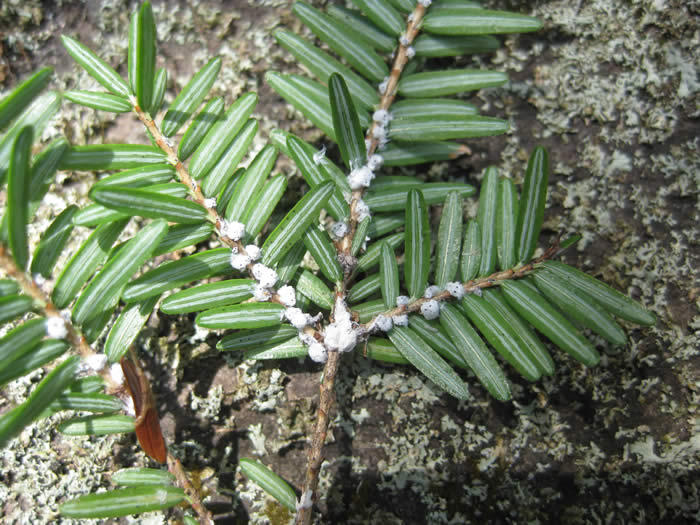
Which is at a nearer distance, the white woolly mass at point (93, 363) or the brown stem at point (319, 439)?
the white woolly mass at point (93, 363)

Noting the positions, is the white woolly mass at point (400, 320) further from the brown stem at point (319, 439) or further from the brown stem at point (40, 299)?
the brown stem at point (40, 299)

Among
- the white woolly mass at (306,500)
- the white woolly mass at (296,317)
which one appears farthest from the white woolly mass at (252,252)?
the white woolly mass at (306,500)

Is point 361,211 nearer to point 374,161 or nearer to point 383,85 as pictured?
point 374,161

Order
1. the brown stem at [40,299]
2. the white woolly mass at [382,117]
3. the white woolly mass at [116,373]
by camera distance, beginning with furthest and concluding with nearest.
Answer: the white woolly mass at [382,117], the white woolly mass at [116,373], the brown stem at [40,299]

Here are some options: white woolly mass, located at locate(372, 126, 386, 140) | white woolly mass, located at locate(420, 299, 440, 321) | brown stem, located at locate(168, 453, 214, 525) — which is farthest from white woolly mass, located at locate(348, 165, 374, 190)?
brown stem, located at locate(168, 453, 214, 525)

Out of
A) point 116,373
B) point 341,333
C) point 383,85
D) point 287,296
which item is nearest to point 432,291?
point 341,333
